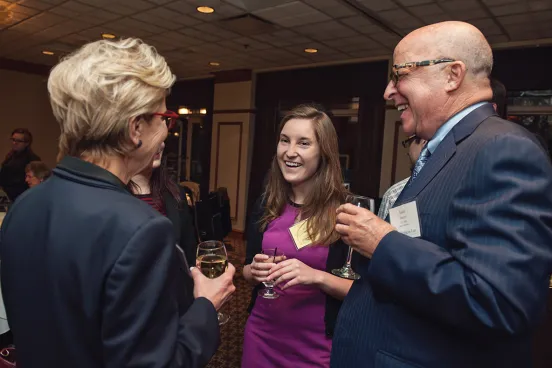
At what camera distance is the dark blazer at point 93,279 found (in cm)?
73

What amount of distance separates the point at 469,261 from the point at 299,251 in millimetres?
825

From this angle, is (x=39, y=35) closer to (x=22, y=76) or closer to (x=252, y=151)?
(x=22, y=76)

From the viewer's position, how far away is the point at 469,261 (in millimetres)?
812

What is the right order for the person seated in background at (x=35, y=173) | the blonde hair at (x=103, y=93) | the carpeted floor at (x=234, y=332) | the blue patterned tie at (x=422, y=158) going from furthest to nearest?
the person seated in background at (x=35, y=173) → the carpeted floor at (x=234, y=332) → the blue patterned tie at (x=422, y=158) → the blonde hair at (x=103, y=93)

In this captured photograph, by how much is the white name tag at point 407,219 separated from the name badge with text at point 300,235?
58cm

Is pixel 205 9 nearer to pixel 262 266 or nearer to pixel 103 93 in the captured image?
pixel 262 266

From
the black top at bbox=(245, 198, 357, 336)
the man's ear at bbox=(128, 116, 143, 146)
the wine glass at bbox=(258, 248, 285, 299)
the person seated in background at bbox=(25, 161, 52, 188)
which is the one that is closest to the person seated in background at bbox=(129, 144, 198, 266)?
the black top at bbox=(245, 198, 357, 336)

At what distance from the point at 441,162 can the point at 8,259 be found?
1.01 m

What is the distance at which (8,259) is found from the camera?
2.87 ft

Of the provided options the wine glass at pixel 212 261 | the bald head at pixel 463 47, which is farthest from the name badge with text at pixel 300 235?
the bald head at pixel 463 47

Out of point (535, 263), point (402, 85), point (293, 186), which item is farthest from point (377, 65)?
point (535, 263)

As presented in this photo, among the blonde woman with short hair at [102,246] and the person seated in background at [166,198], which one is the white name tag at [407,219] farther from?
the person seated in background at [166,198]

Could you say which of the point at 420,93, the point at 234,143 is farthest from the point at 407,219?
the point at 234,143

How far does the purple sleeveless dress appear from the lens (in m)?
1.50
